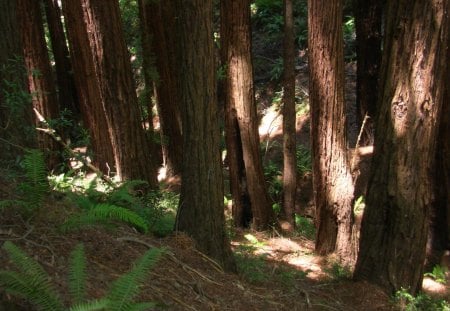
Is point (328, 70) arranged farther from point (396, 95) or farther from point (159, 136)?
point (159, 136)

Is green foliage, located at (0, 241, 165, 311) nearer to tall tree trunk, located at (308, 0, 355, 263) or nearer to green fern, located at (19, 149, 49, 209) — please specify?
green fern, located at (19, 149, 49, 209)

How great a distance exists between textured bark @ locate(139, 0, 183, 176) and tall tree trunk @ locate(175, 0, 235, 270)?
7334 millimetres

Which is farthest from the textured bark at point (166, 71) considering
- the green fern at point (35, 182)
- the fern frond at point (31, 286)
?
the fern frond at point (31, 286)

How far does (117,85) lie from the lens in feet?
27.9

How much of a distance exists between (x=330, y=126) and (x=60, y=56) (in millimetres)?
12431

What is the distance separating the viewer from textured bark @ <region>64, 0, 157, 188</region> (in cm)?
819

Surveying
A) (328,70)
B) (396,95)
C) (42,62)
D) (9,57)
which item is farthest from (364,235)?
(42,62)

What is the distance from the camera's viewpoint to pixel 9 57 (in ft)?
16.9

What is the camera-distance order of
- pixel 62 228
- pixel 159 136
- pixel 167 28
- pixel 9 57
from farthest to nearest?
pixel 159 136 → pixel 167 28 → pixel 9 57 → pixel 62 228

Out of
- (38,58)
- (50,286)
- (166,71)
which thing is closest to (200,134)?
(50,286)

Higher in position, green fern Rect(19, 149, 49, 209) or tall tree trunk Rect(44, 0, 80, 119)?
tall tree trunk Rect(44, 0, 80, 119)

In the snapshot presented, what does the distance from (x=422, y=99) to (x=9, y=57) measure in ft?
14.6

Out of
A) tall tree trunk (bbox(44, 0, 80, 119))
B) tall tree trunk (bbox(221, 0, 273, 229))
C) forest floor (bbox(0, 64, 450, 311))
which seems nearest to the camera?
forest floor (bbox(0, 64, 450, 311))

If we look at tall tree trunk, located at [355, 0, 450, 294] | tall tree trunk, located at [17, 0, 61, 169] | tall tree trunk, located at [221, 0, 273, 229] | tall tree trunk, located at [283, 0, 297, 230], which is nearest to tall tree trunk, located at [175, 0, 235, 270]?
tall tree trunk, located at [355, 0, 450, 294]
